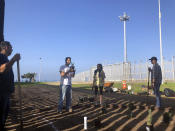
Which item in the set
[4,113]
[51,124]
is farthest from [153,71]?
[4,113]

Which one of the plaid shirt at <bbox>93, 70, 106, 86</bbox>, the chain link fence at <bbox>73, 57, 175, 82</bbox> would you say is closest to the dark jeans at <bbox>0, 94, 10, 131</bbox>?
the plaid shirt at <bbox>93, 70, 106, 86</bbox>

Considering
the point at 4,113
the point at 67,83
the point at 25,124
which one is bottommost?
the point at 25,124

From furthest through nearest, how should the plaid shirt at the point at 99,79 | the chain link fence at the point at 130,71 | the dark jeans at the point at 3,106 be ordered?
the chain link fence at the point at 130,71 < the plaid shirt at the point at 99,79 < the dark jeans at the point at 3,106

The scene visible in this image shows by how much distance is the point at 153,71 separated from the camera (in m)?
7.49

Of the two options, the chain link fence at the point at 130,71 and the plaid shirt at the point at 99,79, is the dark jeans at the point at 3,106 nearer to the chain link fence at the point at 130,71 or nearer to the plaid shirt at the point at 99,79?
the plaid shirt at the point at 99,79

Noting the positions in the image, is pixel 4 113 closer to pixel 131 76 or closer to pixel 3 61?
pixel 3 61

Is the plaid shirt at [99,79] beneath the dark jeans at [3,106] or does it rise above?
above

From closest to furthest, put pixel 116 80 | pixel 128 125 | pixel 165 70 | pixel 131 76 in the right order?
pixel 128 125, pixel 165 70, pixel 131 76, pixel 116 80

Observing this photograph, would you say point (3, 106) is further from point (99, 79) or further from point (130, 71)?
point (130, 71)

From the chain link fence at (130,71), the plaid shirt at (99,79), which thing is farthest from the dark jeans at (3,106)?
the chain link fence at (130,71)

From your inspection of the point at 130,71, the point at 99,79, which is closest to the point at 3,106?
the point at 99,79

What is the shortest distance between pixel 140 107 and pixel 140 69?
19.1 m

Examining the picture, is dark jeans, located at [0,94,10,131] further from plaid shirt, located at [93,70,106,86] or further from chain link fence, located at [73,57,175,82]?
chain link fence, located at [73,57,175,82]

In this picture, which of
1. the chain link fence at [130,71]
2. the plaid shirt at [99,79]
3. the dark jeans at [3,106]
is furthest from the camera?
the chain link fence at [130,71]
